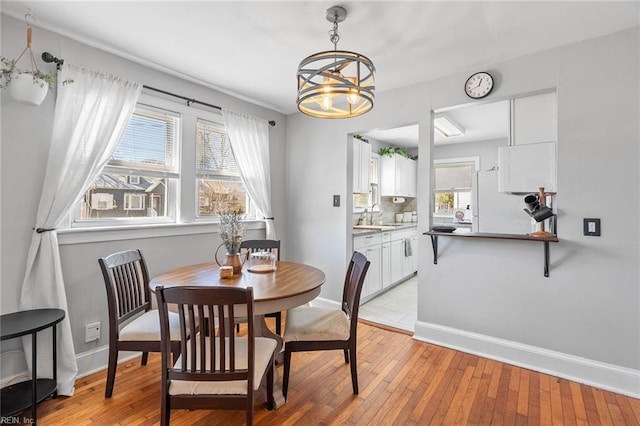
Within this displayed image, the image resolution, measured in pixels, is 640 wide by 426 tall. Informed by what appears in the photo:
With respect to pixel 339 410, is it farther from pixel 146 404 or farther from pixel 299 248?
pixel 299 248

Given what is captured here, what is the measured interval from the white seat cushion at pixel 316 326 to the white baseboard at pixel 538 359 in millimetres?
1189

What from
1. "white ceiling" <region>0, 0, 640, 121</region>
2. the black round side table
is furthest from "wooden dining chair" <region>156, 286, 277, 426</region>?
"white ceiling" <region>0, 0, 640, 121</region>

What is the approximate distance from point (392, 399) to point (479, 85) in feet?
8.47

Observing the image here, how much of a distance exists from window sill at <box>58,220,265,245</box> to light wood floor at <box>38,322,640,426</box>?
1017 mm

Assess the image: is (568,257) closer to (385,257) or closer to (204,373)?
(385,257)

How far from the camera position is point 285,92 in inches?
132

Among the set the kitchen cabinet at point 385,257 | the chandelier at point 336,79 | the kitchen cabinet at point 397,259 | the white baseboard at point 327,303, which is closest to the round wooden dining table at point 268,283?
the chandelier at point 336,79

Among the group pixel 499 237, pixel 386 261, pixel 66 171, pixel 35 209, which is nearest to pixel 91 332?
pixel 35 209

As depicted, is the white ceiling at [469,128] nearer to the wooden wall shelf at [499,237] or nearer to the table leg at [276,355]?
the wooden wall shelf at [499,237]

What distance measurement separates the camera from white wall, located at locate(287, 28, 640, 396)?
214cm

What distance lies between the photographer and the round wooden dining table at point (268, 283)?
174cm

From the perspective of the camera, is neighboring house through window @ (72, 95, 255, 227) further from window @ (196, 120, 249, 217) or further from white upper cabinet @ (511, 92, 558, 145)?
white upper cabinet @ (511, 92, 558, 145)

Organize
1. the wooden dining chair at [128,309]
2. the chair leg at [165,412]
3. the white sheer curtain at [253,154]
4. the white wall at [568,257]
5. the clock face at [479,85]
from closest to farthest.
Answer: the chair leg at [165,412] < the wooden dining chair at [128,309] < the white wall at [568,257] < the clock face at [479,85] < the white sheer curtain at [253,154]

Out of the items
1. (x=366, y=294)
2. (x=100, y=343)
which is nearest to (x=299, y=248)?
(x=366, y=294)
